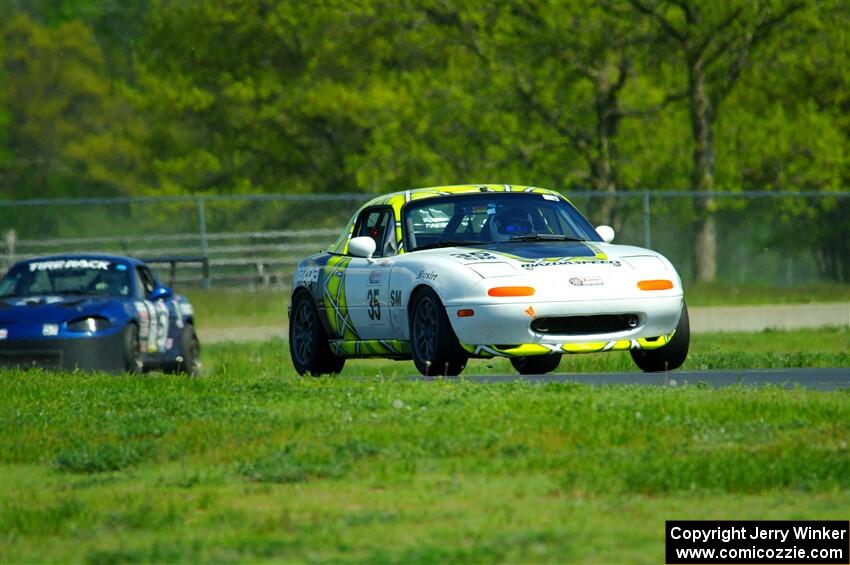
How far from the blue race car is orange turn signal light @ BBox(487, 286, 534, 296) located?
20.7 feet

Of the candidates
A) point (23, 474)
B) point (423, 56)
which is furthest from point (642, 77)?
point (23, 474)

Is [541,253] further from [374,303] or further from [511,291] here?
[374,303]

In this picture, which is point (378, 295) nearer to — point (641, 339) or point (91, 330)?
point (641, 339)

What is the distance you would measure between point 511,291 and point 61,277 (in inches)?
317

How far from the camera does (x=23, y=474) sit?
355 inches

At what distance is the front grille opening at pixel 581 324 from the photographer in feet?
42.9

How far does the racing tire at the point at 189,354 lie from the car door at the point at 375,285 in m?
4.95

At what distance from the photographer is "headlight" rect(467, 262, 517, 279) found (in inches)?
511

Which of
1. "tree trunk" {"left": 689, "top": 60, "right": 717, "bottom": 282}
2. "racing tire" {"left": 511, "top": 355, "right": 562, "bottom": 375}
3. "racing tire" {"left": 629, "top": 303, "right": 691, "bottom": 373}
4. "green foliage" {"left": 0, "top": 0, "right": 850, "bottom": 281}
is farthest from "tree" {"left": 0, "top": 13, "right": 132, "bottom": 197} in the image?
→ "racing tire" {"left": 629, "top": 303, "right": 691, "bottom": 373}

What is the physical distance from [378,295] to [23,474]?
5.63 meters

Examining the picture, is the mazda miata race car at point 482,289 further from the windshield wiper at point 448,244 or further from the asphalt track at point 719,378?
the asphalt track at point 719,378

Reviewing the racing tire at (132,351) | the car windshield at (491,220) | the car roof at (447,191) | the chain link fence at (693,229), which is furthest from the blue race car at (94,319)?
the chain link fence at (693,229)

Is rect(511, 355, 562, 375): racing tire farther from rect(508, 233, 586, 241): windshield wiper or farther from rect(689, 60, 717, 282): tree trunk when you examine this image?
rect(689, 60, 717, 282): tree trunk

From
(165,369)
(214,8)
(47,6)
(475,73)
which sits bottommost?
(165,369)
